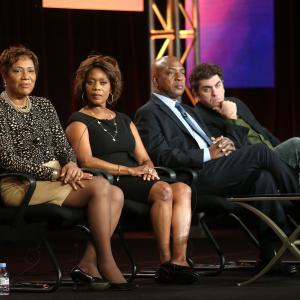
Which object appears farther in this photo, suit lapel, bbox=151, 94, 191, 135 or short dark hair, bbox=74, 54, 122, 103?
suit lapel, bbox=151, 94, 191, 135

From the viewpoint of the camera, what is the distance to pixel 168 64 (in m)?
5.09

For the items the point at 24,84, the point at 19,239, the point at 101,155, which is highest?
the point at 24,84

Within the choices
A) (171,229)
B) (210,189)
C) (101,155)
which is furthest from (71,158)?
→ (210,189)

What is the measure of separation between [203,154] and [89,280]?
42.9 inches

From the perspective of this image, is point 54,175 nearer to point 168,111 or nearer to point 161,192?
point 161,192

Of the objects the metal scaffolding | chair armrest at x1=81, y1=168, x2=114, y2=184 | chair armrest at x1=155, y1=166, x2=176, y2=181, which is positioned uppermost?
the metal scaffolding

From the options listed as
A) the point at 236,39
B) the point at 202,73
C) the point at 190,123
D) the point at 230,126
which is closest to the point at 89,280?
the point at 190,123

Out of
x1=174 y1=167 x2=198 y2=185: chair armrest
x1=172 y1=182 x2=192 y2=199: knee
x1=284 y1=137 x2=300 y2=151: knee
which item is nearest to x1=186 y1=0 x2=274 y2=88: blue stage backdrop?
x1=284 y1=137 x2=300 y2=151: knee

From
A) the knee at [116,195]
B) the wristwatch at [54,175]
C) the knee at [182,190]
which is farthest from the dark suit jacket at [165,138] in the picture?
the wristwatch at [54,175]

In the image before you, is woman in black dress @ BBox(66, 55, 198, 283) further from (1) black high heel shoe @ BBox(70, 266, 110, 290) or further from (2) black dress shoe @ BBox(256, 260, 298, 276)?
(2) black dress shoe @ BBox(256, 260, 298, 276)

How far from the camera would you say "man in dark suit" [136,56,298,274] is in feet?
15.9

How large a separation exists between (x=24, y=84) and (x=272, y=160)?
1.41m

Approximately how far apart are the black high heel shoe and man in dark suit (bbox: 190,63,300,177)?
1384 millimetres

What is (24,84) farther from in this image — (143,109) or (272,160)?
(272,160)
